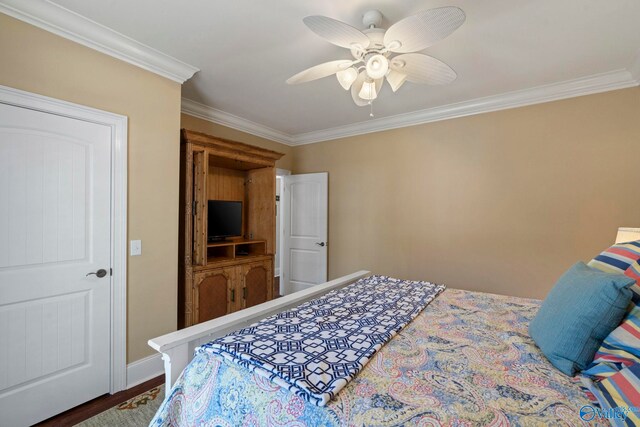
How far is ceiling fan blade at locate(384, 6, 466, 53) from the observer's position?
1.25 metres

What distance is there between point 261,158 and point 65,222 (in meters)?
2.01

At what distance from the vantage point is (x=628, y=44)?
2066 mm

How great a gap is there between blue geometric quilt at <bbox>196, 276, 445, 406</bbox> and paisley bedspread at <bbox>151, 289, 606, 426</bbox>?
1.4 inches

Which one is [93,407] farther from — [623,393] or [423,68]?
[423,68]

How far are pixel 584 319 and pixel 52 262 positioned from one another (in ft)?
9.26

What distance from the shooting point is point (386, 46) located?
1.58 meters

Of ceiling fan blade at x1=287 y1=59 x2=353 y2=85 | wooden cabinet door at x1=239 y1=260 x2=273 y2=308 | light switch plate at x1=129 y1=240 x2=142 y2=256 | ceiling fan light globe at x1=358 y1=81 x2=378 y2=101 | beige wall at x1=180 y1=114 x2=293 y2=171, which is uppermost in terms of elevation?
beige wall at x1=180 y1=114 x2=293 y2=171

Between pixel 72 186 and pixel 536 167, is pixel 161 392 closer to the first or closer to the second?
pixel 72 186

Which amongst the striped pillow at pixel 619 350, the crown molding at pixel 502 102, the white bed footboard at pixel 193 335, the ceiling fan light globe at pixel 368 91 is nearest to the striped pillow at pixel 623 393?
the striped pillow at pixel 619 350

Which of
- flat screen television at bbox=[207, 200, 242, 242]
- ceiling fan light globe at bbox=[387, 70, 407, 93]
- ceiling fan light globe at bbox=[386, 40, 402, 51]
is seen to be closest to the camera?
ceiling fan light globe at bbox=[386, 40, 402, 51]

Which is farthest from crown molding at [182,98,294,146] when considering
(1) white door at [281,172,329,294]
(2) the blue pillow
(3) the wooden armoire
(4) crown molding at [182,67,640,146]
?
(2) the blue pillow

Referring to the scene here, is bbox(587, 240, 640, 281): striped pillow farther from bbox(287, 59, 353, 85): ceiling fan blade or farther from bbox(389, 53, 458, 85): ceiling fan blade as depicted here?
bbox(287, 59, 353, 85): ceiling fan blade

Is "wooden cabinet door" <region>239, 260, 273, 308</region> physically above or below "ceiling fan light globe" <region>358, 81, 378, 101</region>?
below

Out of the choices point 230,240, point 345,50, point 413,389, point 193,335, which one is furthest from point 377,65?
point 230,240
